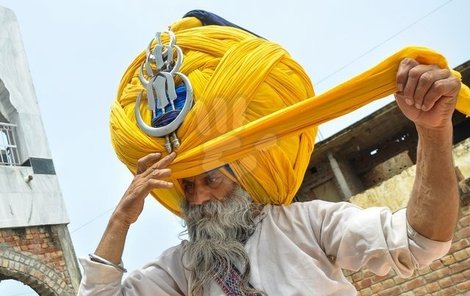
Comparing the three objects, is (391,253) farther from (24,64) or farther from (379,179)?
(24,64)

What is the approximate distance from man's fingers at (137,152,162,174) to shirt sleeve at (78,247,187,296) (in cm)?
34

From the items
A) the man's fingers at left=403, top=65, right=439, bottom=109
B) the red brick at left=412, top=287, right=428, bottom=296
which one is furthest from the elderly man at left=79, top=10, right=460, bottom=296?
the red brick at left=412, top=287, right=428, bottom=296

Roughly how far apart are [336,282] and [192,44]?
0.91 metres

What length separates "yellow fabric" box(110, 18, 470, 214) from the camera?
4.51ft

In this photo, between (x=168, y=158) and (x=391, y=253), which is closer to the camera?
(x=391, y=253)

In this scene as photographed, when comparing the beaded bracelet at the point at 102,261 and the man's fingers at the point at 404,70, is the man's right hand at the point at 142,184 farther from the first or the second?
the man's fingers at the point at 404,70

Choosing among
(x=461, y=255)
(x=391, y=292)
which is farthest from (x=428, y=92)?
(x=391, y=292)

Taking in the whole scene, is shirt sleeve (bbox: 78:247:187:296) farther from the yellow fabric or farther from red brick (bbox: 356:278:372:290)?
red brick (bbox: 356:278:372:290)

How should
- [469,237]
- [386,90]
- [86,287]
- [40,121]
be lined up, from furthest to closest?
1. [40,121]
2. [469,237]
3. [86,287]
4. [386,90]

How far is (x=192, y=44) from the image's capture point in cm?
168

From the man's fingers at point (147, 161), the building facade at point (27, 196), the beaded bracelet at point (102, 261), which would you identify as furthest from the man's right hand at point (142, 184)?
the building facade at point (27, 196)

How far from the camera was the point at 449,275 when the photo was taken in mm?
4785

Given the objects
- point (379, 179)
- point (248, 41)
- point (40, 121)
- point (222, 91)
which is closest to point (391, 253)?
point (222, 91)

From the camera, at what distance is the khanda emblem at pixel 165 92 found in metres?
1.55
